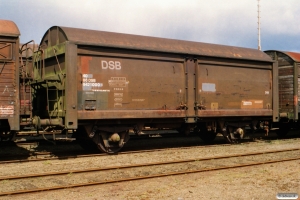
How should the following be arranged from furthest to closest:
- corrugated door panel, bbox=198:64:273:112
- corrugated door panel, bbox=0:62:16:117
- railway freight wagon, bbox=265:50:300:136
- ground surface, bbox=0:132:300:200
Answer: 1. railway freight wagon, bbox=265:50:300:136
2. corrugated door panel, bbox=198:64:273:112
3. corrugated door panel, bbox=0:62:16:117
4. ground surface, bbox=0:132:300:200

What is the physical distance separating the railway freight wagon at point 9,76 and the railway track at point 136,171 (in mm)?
2104

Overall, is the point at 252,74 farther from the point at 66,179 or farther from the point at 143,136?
the point at 66,179

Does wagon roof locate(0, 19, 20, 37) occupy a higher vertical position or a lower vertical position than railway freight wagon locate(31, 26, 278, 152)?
higher

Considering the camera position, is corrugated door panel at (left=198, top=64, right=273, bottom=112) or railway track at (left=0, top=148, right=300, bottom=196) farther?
corrugated door panel at (left=198, top=64, right=273, bottom=112)

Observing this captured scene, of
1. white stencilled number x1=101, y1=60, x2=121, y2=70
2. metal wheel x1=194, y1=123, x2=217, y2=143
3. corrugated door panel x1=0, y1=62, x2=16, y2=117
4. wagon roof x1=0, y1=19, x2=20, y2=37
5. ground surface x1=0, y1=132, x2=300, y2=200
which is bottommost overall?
ground surface x1=0, y1=132, x2=300, y2=200

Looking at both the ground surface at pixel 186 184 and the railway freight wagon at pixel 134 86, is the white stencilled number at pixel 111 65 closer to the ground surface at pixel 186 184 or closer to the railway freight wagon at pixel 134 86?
the railway freight wagon at pixel 134 86

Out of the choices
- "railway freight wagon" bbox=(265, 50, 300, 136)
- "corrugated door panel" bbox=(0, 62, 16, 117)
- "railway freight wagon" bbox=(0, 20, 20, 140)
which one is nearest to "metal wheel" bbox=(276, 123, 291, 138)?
"railway freight wagon" bbox=(265, 50, 300, 136)

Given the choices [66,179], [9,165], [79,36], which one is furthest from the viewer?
[79,36]

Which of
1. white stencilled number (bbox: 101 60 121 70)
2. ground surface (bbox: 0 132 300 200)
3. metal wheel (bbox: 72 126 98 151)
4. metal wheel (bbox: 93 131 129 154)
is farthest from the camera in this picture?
metal wheel (bbox: 72 126 98 151)

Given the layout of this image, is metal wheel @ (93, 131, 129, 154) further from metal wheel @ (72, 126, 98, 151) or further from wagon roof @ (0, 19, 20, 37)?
wagon roof @ (0, 19, 20, 37)

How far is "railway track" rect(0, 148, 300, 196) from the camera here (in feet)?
23.8

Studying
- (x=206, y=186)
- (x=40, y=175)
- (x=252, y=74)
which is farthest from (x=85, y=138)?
(x=252, y=74)

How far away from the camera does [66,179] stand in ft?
25.2

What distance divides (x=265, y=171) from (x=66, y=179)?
4.77 metres
